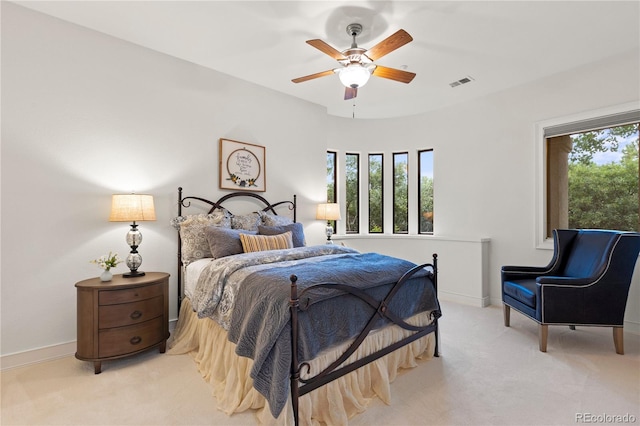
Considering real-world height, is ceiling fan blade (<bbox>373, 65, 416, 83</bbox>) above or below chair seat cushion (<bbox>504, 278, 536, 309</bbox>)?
above

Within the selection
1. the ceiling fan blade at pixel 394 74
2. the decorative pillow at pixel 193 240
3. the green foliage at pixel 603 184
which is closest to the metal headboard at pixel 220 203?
the decorative pillow at pixel 193 240

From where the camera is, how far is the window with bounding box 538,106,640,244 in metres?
3.51

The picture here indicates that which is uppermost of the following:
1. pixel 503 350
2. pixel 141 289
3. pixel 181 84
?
pixel 181 84

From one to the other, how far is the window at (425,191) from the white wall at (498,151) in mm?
171

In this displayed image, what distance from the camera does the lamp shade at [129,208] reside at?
110 inches

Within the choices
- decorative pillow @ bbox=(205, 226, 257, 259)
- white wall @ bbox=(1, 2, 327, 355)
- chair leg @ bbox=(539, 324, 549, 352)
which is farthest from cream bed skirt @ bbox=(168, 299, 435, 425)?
white wall @ bbox=(1, 2, 327, 355)

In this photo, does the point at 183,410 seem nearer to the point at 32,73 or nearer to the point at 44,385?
the point at 44,385

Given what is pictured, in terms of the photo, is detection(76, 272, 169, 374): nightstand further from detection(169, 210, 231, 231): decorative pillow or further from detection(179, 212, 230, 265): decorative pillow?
detection(169, 210, 231, 231): decorative pillow

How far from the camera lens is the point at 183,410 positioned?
2.02m

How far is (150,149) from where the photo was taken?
331 cm

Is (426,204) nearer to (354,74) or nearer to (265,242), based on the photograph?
(265,242)

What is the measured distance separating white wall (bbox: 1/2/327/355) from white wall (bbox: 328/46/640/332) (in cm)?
283

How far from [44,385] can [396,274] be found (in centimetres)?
279

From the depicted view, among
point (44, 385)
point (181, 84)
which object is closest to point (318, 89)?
point (181, 84)
